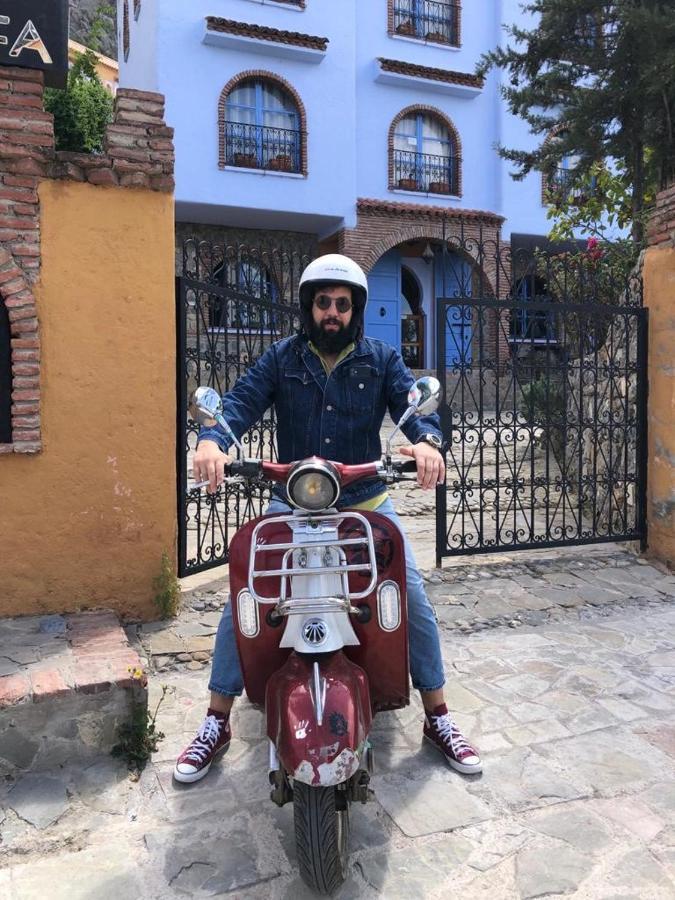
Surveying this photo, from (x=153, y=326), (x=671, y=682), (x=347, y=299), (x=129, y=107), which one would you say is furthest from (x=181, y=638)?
(x=129, y=107)

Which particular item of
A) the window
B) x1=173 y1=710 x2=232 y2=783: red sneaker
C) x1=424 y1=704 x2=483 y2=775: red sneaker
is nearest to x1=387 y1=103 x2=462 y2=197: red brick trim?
the window

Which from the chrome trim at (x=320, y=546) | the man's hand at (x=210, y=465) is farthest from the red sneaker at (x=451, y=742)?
the man's hand at (x=210, y=465)

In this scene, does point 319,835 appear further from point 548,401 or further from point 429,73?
point 429,73

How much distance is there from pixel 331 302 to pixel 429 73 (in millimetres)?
16649

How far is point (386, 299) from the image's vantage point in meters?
17.7

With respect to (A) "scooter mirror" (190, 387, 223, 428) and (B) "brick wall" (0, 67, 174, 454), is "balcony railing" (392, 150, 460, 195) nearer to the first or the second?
(B) "brick wall" (0, 67, 174, 454)

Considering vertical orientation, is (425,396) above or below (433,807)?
above

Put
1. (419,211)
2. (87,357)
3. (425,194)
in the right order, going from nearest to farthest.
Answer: (87,357) < (419,211) < (425,194)

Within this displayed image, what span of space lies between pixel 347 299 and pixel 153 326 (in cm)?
196

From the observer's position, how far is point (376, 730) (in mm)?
3188

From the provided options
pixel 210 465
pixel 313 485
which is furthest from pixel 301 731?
pixel 210 465

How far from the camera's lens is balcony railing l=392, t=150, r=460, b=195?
16.9 m

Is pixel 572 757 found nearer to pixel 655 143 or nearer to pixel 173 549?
pixel 173 549

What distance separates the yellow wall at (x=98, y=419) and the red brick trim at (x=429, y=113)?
13.6 m
